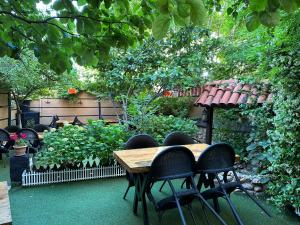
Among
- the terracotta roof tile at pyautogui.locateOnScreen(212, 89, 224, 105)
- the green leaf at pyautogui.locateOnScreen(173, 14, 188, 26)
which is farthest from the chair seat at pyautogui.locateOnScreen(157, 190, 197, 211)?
the terracotta roof tile at pyautogui.locateOnScreen(212, 89, 224, 105)

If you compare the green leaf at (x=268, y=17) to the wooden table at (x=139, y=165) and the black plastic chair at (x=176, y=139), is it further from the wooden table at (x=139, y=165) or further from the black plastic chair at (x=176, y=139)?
the black plastic chair at (x=176, y=139)

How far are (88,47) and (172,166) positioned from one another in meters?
1.66

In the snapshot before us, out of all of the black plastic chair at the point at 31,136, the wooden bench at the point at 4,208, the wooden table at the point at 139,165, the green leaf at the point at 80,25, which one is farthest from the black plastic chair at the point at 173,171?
the black plastic chair at the point at 31,136

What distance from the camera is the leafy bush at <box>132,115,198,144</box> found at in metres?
5.02

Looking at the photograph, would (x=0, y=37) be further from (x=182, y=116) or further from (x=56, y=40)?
(x=182, y=116)

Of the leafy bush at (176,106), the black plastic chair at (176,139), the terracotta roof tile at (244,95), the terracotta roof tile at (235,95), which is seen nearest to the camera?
the black plastic chair at (176,139)

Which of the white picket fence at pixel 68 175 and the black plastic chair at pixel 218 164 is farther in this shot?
the white picket fence at pixel 68 175

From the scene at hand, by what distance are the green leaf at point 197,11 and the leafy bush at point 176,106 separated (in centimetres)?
513

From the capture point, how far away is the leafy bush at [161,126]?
5.02m

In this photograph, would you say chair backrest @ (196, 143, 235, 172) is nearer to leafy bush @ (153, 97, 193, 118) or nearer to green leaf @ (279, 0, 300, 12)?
green leaf @ (279, 0, 300, 12)

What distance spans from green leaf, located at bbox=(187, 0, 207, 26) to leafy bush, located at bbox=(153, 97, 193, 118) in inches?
202

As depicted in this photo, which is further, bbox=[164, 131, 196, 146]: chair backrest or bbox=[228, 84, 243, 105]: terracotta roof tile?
bbox=[228, 84, 243, 105]: terracotta roof tile

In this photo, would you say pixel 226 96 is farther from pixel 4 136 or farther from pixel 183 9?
pixel 4 136

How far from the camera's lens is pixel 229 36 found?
22.1 ft
